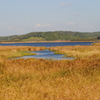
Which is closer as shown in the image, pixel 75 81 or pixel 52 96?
pixel 52 96

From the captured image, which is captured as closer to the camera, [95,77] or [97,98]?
[97,98]

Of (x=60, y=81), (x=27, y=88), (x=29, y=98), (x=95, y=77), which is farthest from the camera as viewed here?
(x=95, y=77)

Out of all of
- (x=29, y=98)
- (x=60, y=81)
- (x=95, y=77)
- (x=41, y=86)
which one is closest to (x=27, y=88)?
(x=41, y=86)

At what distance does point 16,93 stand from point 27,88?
33.3 inches

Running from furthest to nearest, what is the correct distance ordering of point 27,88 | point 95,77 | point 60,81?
point 95,77 → point 60,81 → point 27,88

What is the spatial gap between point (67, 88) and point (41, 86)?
4.06 ft

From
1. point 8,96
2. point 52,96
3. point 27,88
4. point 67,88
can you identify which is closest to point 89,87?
point 67,88

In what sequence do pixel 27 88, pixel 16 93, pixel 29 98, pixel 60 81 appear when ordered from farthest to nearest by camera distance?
pixel 60 81
pixel 27 88
pixel 16 93
pixel 29 98

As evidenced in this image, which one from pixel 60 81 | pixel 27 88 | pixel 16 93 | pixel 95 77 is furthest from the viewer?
pixel 95 77

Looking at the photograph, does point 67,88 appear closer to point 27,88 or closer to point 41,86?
point 41,86

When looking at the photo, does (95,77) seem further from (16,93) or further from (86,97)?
(16,93)

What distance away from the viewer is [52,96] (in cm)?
858

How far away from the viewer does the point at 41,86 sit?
972 cm

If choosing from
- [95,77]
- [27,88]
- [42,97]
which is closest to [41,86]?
[27,88]
